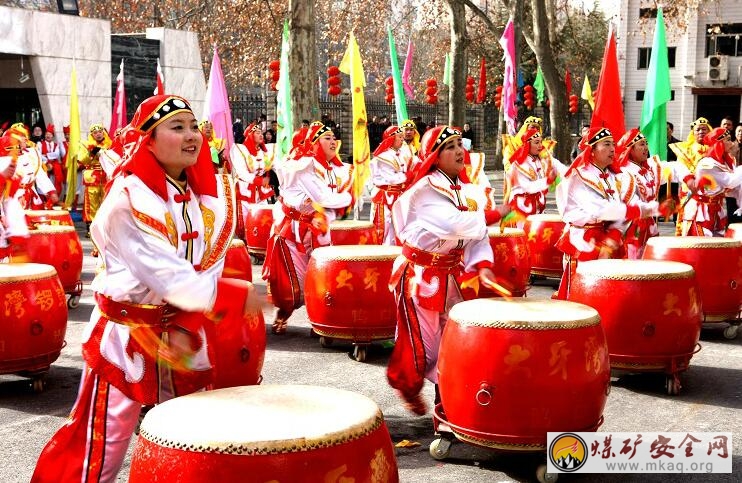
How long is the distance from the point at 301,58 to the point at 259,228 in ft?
12.2

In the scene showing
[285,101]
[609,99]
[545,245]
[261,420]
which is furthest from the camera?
[285,101]

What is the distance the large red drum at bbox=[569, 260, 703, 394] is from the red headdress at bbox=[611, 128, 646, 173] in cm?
200

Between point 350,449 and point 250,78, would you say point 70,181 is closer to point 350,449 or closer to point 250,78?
point 350,449

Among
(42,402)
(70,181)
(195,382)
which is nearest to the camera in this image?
(195,382)

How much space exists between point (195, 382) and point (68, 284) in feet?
18.7

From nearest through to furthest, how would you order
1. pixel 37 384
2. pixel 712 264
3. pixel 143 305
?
1. pixel 143 305
2. pixel 37 384
3. pixel 712 264

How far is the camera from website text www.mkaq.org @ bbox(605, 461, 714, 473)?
4.61m

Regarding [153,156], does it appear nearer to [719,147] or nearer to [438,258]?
[438,258]

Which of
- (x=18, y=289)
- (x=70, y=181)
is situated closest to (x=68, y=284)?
(x=18, y=289)

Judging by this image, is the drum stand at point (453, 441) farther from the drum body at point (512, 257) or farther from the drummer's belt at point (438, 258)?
the drum body at point (512, 257)

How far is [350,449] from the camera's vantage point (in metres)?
2.99

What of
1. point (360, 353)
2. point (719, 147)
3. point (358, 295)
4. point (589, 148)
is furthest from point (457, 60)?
point (360, 353)

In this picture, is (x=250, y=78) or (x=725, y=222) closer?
(x=725, y=222)

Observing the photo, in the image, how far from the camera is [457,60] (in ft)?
77.6
